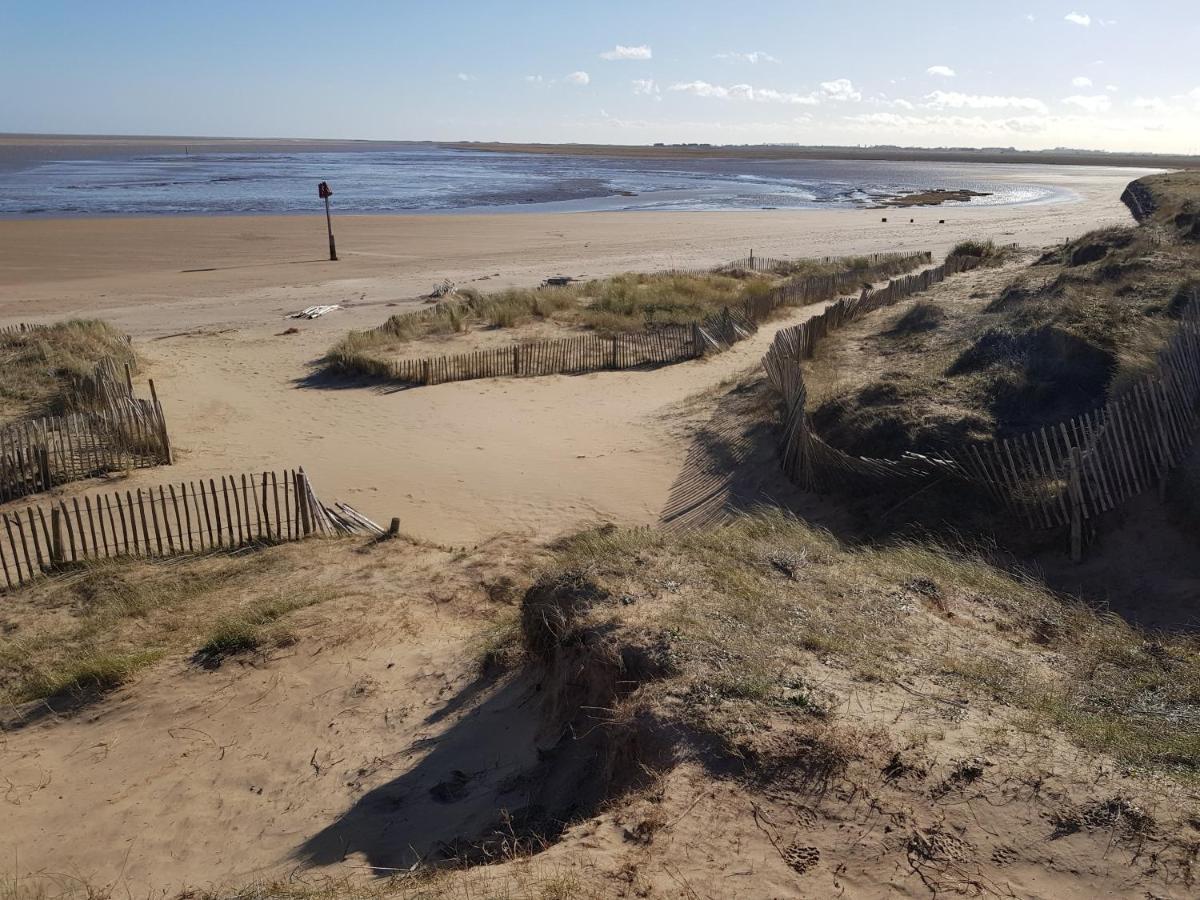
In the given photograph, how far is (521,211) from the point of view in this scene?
1891 inches

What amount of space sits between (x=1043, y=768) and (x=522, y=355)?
40.4 ft

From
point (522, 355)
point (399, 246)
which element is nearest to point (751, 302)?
point (522, 355)

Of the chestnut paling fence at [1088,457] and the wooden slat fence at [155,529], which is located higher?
the chestnut paling fence at [1088,457]

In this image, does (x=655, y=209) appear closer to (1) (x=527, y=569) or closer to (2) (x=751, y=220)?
(2) (x=751, y=220)

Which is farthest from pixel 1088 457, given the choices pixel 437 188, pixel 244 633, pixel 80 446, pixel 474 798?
pixel 437 188

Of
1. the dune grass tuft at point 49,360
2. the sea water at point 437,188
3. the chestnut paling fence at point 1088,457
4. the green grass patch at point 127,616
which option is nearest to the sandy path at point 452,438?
the dune grass tuft at point 49,360

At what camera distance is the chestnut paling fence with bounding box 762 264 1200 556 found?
25.3 feet

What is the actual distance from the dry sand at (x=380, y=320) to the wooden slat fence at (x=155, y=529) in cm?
108

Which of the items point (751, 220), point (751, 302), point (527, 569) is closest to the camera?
point (527, 569)

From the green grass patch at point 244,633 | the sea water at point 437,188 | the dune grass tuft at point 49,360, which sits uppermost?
the sea water at point 437,188

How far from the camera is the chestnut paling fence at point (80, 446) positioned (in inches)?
380

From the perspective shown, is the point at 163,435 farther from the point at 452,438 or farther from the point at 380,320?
the point at 380,320

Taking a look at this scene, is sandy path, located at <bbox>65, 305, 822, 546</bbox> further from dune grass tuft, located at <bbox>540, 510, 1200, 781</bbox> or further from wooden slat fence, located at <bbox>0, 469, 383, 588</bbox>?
dune grass tuft, located at <bbox>540, 510, 1200, 781</bbox>

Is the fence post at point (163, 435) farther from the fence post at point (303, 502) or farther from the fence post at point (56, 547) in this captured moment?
the fence post at point (303, 502)
